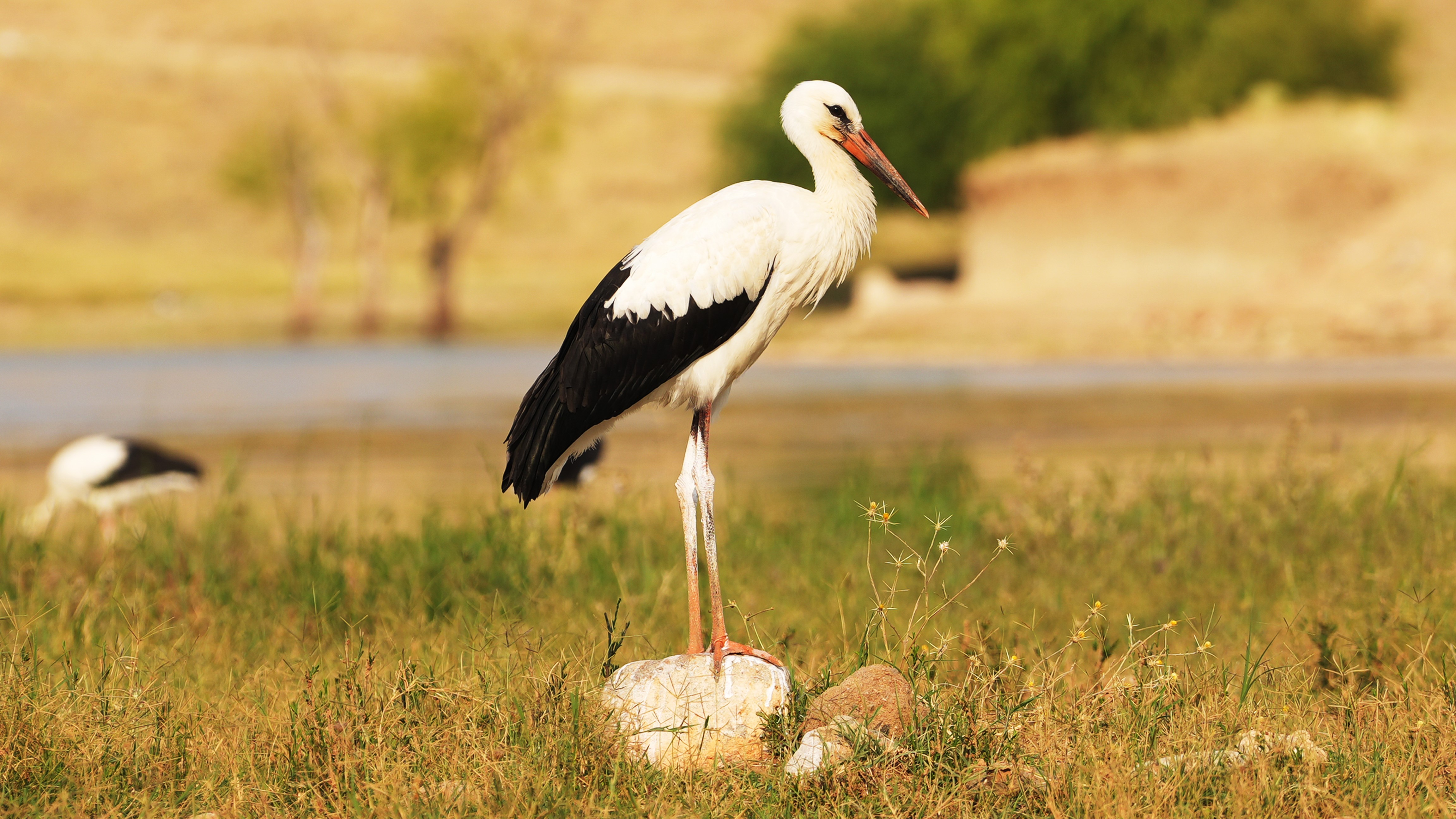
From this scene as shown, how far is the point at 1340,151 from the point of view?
31156mm

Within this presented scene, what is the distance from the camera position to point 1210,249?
32625mm

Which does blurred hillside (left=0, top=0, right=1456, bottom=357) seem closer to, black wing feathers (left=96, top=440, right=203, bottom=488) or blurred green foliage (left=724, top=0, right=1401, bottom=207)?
blurred green foliage (left=724, top=0, right=1401, bottom=207)

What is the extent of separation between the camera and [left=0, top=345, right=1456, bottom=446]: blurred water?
1875cm

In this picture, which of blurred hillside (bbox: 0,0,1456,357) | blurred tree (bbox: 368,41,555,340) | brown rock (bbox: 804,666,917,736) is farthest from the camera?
blurred tree (bbox: 368,41,555,340)

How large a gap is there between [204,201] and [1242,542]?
93014 mm

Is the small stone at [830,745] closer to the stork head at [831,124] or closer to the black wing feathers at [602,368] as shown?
the black wing feathers at [602,368]

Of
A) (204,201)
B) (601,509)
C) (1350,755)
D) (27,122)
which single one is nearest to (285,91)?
(204,201)

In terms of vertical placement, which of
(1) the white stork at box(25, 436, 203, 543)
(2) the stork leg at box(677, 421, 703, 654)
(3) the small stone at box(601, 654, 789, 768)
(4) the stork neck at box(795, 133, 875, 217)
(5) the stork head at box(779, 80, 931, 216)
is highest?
(5) the stork head at box(779, 80, 931, 216)

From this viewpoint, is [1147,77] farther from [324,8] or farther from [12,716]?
[324,8]

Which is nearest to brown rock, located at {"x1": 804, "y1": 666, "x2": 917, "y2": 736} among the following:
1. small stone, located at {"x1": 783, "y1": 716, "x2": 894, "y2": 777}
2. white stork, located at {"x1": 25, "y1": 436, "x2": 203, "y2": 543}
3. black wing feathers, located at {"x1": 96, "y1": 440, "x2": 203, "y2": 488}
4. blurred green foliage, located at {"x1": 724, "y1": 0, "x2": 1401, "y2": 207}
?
small stone, located at {"x1": 783, "y1": 716, "x2": 894, "y2": 777}

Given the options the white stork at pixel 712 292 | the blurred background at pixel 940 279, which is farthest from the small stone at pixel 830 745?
the blurred background at pixel 940 279

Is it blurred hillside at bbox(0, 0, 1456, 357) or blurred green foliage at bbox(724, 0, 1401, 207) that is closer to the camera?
blurred hillside at bbox(0, 0, 1456, 357)

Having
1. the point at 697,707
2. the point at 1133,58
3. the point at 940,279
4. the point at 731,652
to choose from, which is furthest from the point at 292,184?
the point at 697,707

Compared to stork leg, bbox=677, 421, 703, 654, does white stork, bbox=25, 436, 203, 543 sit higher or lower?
lower
